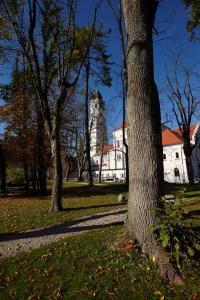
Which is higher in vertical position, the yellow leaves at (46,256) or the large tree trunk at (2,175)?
the large tree trunk at (2,175)

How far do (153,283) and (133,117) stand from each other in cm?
320

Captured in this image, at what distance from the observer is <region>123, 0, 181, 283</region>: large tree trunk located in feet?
16.9

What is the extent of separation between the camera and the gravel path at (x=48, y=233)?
22.4 feet

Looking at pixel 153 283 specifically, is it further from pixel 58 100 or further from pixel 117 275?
pixel 58 100

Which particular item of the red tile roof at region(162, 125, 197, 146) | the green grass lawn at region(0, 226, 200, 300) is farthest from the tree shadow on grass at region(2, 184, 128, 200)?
the red tile roof at region(162, 125, 197, 146)

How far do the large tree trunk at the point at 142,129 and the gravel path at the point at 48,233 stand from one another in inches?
124

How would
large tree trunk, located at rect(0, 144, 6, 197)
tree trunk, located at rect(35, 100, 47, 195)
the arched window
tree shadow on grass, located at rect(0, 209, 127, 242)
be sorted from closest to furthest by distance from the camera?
tree shadow on grass, located at rect(0, 209, 127, 242), large tree trunk, located at rect(0, 144, 6, 197), tree trunk, located at rect(35, 100, 47, 195), the arched window

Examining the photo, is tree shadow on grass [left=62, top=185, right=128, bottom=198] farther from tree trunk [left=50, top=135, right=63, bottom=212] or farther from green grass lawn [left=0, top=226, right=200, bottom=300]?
green grass lawn [left=0, top=226, right=200, bottom=300]

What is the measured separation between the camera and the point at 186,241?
4.84 metres

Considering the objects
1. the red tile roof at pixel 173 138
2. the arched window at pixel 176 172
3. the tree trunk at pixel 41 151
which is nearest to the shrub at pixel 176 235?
the tree trunk at pixel 41 151

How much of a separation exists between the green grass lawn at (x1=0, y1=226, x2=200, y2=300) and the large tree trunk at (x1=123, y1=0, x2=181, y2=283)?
551mm

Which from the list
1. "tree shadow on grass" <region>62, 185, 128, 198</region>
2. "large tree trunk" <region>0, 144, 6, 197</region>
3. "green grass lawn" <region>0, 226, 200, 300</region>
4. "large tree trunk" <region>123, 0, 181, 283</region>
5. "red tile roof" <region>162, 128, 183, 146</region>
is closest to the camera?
"green grass lawn" <region>0, 226, 200, 300</region>

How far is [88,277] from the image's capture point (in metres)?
4.45

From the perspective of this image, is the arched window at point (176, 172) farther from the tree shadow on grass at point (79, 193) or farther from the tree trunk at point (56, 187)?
the tree trunk at point (56, 187)
